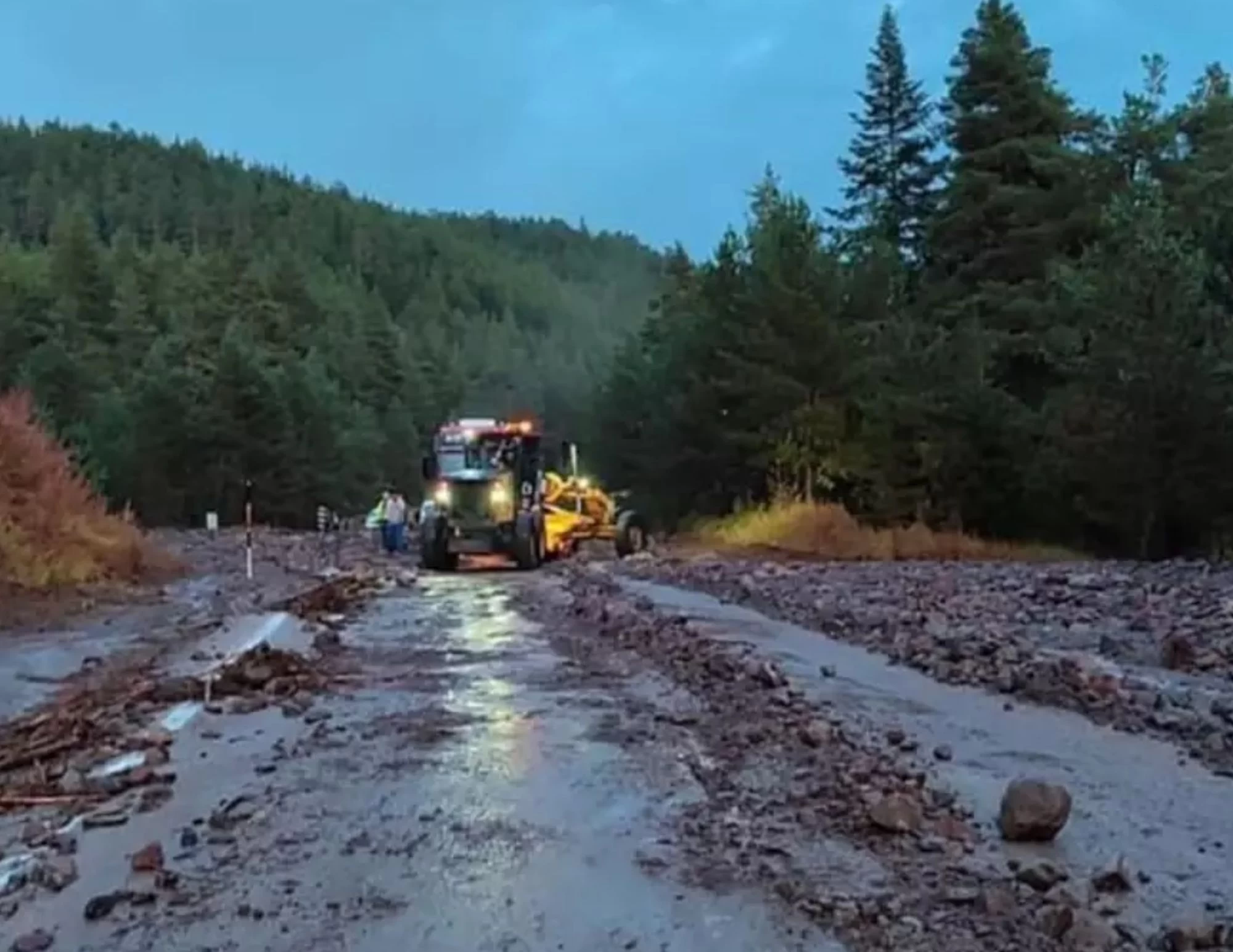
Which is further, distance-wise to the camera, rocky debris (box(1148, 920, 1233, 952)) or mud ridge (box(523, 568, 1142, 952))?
mud ridge (box(523, 568, 1142, 952))

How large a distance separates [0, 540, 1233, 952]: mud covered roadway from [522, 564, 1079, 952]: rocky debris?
0.06 feet

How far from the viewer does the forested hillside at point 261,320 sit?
66250 millimetres

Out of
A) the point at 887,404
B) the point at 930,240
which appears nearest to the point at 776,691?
the point at 887,404

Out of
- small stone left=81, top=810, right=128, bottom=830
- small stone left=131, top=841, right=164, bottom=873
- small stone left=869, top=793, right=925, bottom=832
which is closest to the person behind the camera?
small stone left=131, top=841, right=164, bottom=873

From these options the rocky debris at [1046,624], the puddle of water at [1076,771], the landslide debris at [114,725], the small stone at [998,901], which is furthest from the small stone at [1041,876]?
the landslide debris at [114,725]

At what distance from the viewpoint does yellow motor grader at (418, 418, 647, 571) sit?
2994cm

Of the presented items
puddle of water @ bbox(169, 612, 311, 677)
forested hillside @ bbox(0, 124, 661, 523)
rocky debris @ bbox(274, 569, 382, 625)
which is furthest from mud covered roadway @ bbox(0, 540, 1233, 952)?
forested hillside @ bbox(0, 124, 661, 523)

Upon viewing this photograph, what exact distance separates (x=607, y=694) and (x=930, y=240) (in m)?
37.9

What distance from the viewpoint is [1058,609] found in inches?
667

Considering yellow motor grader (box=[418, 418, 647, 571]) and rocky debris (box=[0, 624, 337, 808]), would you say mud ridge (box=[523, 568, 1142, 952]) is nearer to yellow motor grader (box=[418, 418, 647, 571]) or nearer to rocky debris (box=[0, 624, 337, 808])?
rocky debris (box=[0, 624, 337, 808])

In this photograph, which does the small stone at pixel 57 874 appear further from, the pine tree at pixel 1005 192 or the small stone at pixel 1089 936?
the pine tree at pixel 1005 192

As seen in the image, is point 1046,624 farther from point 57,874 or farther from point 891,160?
point 891,160

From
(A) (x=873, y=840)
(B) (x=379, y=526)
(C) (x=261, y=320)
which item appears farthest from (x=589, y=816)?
(C) (x=261, y=320)

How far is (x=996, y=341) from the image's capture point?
36.8m
